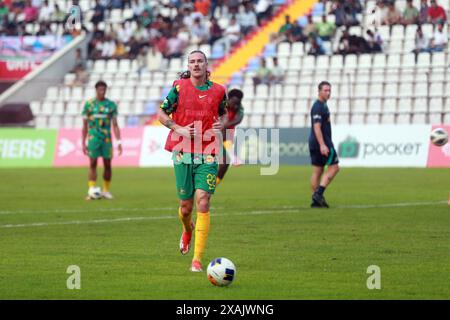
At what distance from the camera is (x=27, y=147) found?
39344mm

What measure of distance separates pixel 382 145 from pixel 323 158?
12.9 meters

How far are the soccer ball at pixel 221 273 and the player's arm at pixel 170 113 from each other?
1976 millimetres

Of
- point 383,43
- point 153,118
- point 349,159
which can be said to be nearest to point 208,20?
point 153,118

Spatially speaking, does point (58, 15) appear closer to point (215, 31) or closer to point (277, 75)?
point (215, 31)

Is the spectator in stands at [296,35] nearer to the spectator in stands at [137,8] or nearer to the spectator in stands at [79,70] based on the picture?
the spectator in stands at [137,8]

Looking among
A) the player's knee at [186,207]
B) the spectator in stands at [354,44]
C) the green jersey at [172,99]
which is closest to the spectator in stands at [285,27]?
the spectator in stands at [354,44]

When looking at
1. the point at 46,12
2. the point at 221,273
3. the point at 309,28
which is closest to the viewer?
the point at 221,273

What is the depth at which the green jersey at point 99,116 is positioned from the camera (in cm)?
2362

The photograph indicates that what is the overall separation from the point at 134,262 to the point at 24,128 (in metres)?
27.9

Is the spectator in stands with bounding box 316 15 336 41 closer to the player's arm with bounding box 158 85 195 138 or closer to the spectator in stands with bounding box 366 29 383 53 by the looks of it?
the spectator in stands with bounding box 366 29 383 53

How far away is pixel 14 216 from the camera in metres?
19.0

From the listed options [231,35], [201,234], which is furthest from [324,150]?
[231,35]

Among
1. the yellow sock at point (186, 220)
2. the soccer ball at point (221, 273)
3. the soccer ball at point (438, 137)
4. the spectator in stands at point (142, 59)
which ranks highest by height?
the spectator in stands at point (142, 59)
